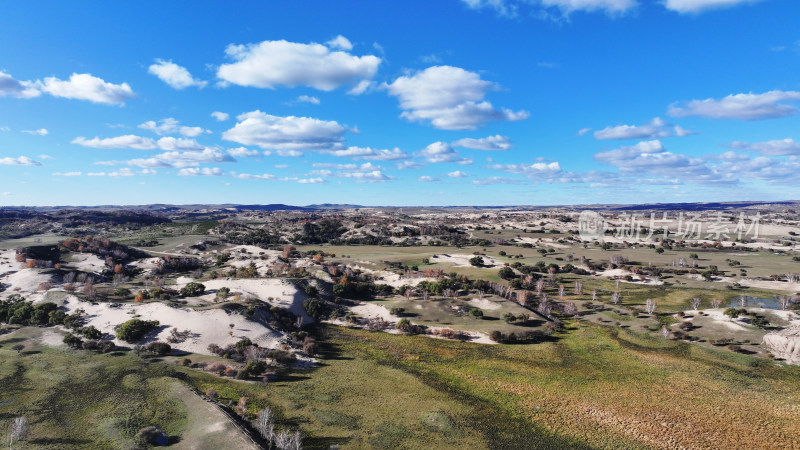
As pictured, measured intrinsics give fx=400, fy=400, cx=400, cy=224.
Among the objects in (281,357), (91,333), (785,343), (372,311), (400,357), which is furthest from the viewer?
(372,311)

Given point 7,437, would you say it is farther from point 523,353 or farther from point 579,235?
point 579,235

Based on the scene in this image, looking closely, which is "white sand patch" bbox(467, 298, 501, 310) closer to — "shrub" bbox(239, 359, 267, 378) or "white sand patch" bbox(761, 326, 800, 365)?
"white sand patch" bbox(761, 326, 800, 365)

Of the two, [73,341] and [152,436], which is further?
[73,341]

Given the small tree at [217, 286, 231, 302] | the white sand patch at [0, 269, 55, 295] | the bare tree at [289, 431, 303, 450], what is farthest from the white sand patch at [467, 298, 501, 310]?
the white sand patch at [0, 269, 55, 295]

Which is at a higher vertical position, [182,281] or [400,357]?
[182,281]

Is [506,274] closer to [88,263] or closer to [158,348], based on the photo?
[158,348]

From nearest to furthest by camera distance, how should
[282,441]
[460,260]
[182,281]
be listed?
[282,441]
[182,281]
[460,260]

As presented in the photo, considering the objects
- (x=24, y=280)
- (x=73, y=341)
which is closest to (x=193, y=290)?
(x=73, y=341)

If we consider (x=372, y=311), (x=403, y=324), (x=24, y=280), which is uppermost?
(x=24, y=280)
